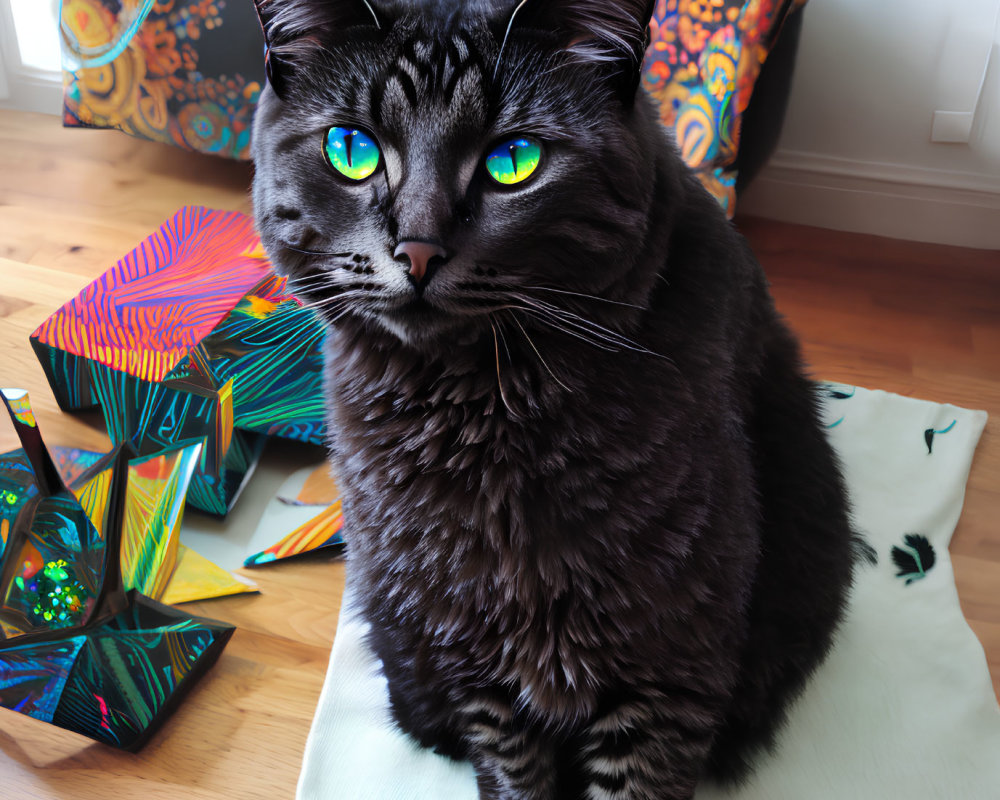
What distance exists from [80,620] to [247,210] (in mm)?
1103

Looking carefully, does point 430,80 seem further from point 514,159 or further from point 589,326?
point 589,326

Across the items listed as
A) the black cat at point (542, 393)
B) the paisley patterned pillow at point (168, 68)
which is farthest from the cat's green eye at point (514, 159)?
the paisley patterned pillow at point (168, 68)

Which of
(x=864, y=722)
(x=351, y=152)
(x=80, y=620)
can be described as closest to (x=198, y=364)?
(x=80, y=620)

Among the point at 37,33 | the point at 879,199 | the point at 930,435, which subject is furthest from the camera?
the point at 37,33

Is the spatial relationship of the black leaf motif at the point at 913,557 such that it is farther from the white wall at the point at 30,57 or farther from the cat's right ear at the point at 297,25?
the white wall at the point at 30,57

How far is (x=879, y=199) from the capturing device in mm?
1977

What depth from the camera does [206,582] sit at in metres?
1.21

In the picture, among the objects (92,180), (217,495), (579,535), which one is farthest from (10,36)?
(579,535)

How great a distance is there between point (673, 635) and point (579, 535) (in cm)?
13

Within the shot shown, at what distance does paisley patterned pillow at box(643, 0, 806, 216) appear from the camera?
60.8 inches

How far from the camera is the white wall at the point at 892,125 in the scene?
1781 millimetres

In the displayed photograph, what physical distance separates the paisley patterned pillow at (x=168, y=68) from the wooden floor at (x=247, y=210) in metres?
0.17

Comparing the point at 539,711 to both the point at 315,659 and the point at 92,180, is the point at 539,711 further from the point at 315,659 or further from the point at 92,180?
the point at 92,180

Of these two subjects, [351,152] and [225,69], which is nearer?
[351,152]
